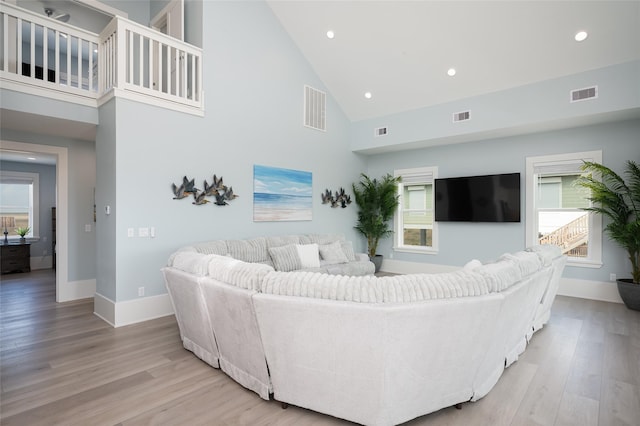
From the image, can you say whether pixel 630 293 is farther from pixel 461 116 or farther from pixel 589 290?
pixel 461 116

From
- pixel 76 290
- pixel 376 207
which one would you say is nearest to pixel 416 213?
pixel 376 207

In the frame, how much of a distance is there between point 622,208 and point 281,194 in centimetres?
510

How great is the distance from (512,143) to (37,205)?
33.8 feet

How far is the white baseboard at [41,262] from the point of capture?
24.8ft

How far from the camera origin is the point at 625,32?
4.12 meters

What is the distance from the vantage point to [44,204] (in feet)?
25.9

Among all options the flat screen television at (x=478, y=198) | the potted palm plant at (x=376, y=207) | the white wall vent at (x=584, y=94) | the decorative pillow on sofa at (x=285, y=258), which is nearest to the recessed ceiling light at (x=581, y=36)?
the white wall vent at (x=584, y=94)

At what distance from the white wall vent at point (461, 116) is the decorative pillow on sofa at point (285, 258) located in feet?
11.9

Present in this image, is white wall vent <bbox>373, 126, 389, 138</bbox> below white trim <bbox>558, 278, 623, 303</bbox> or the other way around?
the other way around

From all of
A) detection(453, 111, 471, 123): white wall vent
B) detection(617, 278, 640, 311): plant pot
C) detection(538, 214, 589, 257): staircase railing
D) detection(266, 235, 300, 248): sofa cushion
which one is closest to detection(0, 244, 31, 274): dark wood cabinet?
detection(266, 235, 300, 248): sofa cushion

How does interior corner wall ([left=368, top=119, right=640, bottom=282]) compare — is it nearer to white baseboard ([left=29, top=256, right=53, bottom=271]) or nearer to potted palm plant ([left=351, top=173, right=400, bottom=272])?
potted palm plant ([left=351, top=173, right=400, bottom=272])

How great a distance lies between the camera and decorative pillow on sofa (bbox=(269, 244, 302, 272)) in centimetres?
490

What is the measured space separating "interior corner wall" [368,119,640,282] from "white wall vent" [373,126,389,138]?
2.33 ft

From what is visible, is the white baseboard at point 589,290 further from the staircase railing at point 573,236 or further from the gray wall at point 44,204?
the gray wall at point 44,204
